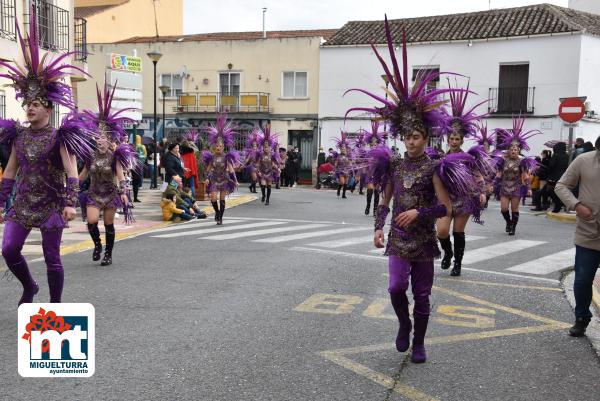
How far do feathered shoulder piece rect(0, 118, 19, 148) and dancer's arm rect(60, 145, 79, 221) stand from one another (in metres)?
0.53

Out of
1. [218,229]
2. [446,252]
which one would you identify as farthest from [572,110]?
[218,229]

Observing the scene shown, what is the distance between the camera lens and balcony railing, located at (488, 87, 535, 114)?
98.4 feet

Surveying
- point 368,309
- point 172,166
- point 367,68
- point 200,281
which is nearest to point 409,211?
point 368,309

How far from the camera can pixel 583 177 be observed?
562 cm

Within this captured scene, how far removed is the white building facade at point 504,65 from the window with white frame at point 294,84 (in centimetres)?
124

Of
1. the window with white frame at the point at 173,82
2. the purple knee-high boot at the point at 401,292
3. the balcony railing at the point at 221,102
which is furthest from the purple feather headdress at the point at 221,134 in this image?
the window with white frame at the point at 173,82

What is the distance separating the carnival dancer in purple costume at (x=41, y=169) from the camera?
5.64m

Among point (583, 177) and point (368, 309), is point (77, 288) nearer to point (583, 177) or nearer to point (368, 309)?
point (368, 309)

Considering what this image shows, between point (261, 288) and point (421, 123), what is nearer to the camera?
point (421, 123)

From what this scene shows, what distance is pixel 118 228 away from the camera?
12.8 m

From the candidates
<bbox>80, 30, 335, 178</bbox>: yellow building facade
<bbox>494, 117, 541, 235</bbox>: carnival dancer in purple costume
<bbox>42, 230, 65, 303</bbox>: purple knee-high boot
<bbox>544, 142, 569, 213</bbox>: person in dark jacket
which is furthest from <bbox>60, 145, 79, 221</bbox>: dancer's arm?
<bbox>80, 30, 335, 178</bbox>: yellow building facade

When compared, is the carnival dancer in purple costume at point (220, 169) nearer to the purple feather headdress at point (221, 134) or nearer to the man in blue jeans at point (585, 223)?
the purple feather headdress at point (221, 134)

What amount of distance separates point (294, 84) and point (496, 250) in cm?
2650

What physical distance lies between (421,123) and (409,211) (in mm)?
728
